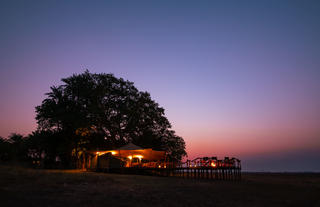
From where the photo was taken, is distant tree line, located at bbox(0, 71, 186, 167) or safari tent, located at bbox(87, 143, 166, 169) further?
distant tree line, located at bbox(0, 71, 186, 167)

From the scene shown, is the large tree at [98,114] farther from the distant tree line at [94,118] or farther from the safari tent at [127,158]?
Result: the safari tent at [127,158]

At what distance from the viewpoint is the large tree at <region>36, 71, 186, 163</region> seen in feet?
124

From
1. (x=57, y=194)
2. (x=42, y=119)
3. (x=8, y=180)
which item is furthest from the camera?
(x=42, y=119)

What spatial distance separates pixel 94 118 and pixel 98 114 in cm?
76

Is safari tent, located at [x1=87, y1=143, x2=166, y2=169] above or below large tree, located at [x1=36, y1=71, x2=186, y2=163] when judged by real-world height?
below

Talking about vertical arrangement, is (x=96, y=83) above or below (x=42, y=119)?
above

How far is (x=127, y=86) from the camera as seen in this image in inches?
1644

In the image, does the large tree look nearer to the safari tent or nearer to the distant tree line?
the distant tree line

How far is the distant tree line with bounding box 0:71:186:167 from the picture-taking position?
125ft

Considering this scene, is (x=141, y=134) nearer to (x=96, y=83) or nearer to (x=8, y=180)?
(x=96, y=83)

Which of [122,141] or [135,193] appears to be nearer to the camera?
[135,193]

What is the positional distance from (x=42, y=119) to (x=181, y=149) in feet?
67.9

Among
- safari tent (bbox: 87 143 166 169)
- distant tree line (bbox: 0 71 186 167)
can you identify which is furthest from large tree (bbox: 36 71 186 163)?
safari tent (bbox: 87 143 166 169)

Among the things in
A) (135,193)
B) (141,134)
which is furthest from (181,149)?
(135,193)
